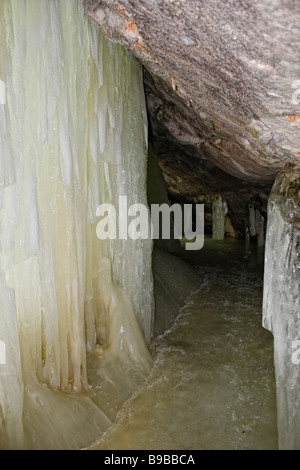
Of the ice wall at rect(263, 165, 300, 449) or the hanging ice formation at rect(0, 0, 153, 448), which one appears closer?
the hanging ice formation at rect(0, 0, 153, 448)

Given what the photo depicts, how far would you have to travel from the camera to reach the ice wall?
2990 millimetres

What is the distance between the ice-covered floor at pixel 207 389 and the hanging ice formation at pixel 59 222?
277mm

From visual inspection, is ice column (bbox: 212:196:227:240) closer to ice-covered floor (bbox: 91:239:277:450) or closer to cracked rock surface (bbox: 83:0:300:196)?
ice-covered floor (bbox: 91:239:277:450)

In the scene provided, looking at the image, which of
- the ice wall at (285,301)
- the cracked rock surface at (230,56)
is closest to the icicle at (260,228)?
the cracked rock surface at (230,56)

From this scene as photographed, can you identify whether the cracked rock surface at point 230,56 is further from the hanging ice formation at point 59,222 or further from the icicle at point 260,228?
the icicle at point 260,228

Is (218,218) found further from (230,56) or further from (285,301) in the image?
(230,56)

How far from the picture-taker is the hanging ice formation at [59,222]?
2.82m

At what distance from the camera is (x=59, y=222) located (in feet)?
11.0

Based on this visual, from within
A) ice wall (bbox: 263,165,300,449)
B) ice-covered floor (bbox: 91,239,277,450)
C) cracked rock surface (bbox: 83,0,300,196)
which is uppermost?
cracked rock surface (bbox: 83,0,300,196)

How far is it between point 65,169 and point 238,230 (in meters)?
10.3

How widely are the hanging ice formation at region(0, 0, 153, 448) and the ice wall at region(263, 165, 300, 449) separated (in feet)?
4.68

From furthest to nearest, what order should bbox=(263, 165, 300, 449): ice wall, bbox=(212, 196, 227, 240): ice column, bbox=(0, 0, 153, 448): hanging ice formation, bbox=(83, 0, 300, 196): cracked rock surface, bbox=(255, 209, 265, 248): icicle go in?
1. bbox=(212, 196, 227, 240): ice column
2. bbox=(255, 209, 265, 248): icicle
3. bbox=(263, 165, 300, 449): ice wall
4. bbox=(0, 0, 153, 448): hanging ice formation
5. bbox=(83, 0, 300, 196): cracked rock surface

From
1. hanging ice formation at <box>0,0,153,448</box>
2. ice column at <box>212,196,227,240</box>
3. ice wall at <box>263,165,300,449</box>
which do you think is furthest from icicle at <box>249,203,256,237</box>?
ice wall at <box>263,165,300,449</box>

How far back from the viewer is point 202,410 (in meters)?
3.60
